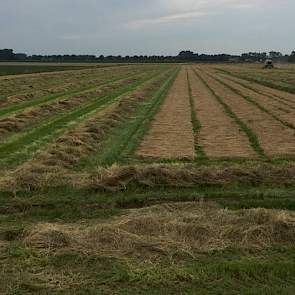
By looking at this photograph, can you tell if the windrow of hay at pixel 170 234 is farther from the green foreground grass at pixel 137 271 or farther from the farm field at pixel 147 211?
the green foreground grass at pixel 137 271

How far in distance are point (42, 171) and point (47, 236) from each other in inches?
194

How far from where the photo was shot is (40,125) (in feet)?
72.5

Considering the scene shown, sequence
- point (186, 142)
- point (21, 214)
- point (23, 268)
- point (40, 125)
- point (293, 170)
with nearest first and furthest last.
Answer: point (23, 268) < point (21, 214) < point (293, 170) < point (186, 142) < point (40, 125)

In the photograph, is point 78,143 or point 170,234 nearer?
point 170,234

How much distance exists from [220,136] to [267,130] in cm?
231

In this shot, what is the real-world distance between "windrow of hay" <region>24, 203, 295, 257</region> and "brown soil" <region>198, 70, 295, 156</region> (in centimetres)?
710

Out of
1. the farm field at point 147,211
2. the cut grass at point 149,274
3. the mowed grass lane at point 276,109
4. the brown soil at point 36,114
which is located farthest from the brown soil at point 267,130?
the brown soil at point 36,114

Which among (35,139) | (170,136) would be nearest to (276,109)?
(170,136)

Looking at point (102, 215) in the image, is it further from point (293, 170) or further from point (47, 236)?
point (293, 170)

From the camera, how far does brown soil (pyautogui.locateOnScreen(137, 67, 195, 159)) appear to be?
1576cm

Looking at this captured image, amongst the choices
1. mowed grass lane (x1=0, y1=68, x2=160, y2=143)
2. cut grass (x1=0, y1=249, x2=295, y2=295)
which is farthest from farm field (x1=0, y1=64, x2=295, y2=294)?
mowed grass lane (x1=0, y1=68, x2=160, y2=143)

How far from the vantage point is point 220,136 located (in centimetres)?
1919

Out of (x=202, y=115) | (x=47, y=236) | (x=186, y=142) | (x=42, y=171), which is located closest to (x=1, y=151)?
(x=42, y=171)

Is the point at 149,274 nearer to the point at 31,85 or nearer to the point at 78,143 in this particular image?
the point at 78,143
